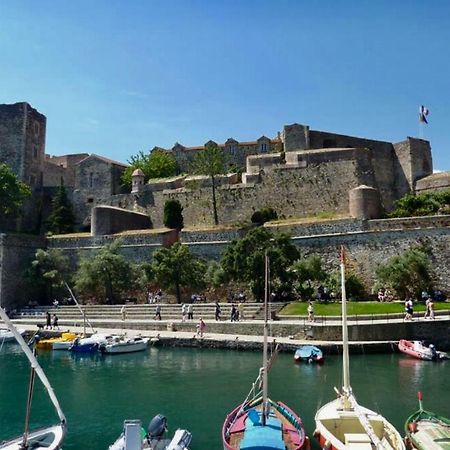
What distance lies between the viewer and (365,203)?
3544cm

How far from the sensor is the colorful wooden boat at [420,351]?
2338 centimetres

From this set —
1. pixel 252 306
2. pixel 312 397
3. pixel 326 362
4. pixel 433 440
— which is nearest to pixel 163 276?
pixel 252 306

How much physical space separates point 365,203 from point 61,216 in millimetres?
27222

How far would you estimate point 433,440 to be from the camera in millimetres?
11852

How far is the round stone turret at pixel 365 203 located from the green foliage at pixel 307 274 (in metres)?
4.51

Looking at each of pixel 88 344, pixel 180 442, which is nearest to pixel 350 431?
pixel 180 442

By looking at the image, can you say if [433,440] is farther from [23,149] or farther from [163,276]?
[23,149]

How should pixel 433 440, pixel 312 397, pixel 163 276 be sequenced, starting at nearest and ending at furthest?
pixel 433 440 < pixel 312 397 < pixel 163 276

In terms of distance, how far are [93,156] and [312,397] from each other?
131 feet

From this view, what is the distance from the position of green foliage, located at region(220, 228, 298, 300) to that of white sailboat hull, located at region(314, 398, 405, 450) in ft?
63.6

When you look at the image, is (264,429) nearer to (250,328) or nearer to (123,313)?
(250,328)

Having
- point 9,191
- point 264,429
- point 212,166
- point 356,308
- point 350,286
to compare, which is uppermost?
point 212,166

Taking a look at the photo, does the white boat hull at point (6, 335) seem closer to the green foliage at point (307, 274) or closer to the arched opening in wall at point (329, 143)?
the green foliage at point (307, 274)

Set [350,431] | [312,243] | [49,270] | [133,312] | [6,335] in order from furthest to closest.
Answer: [49,270] → [312,243] → [133,312] → [6,335] → [350,431]
